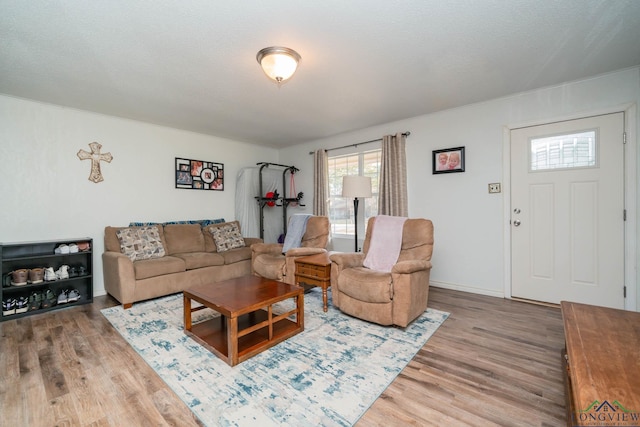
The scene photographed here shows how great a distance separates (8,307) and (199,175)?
2637mm

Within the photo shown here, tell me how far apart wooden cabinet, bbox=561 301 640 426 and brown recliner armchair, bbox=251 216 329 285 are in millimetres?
2434

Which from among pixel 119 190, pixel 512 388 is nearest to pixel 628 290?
pixel 512 388

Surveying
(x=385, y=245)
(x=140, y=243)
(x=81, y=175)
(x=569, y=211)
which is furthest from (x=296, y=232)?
(x=569, y=211)

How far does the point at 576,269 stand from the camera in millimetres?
2928

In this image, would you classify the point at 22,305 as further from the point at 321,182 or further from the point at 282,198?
the point at 321,182

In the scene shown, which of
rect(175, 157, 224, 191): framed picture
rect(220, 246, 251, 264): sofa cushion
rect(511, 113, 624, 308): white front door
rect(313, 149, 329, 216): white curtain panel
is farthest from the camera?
rect(313, 149, 329, 216): white curtain panel

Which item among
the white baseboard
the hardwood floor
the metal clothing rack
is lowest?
the hardwood floor

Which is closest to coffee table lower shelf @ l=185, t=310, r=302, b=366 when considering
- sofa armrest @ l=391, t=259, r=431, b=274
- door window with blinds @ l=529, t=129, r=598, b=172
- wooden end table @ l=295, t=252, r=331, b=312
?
wooden end table @ l=295, t=252, r=331, b=312

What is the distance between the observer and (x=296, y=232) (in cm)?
401

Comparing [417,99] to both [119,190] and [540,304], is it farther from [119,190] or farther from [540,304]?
[119,190]

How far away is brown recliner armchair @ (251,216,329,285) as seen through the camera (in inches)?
132

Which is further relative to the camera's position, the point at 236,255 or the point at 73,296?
the point at 236,255

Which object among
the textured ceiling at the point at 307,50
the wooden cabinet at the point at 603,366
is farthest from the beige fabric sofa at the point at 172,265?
the wooden cabinet at the point at 603,366

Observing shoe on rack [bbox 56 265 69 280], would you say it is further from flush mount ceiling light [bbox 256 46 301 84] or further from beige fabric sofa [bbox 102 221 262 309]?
flush mount ceiling light [bbox 256 46 301 84]
